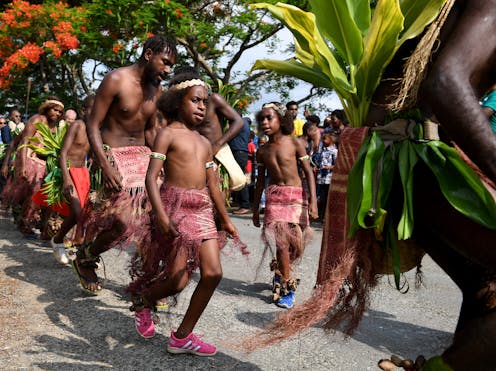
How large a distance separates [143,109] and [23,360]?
208 centimetres

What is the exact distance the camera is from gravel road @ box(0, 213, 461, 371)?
125 inches

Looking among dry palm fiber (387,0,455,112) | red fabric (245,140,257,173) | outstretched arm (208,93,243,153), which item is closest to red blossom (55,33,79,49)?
red fabric (245,140,257,173)

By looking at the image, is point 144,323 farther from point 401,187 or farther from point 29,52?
point 29,52

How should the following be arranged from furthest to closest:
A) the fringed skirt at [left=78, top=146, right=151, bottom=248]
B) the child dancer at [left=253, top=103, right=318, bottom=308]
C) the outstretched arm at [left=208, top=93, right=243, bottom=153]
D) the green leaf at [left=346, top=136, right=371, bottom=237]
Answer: the outstretched arm at [left=208, top=93, right=243, bottom=153] < the child dancer at [left=253, top=103, right=318, bottom=308] < the fringed skirt at [left=78, top=146, right=151, bottom=248] < the green leaf at [left=346, top=136, right=371, bottom=237]

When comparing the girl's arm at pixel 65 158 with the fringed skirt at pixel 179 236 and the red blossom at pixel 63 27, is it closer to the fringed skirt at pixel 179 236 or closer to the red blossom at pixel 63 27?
the fringed skirt at pixel 179 236

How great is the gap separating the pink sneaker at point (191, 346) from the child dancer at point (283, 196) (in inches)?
55.4

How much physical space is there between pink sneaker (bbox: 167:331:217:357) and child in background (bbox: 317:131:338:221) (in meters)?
6.47

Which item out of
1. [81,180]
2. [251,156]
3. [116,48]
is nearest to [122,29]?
[116,48]

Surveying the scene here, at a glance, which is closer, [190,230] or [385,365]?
[385,365]

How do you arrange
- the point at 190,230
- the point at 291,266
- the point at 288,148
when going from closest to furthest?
the point at 190,230 < the point at 291,266 < the point at 288,148

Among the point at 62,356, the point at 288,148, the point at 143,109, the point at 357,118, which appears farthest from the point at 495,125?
the point at 288,148

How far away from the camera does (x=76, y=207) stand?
5547mm

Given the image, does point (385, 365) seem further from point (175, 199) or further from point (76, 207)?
point (76, 207)

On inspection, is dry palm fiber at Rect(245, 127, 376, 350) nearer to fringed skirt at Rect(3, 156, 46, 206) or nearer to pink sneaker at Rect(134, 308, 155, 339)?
pink sneaker at Rect(134, 308, 155, 339)
